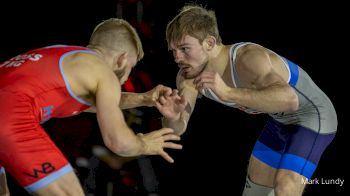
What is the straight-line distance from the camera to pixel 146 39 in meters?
3.85

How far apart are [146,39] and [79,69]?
2023mm

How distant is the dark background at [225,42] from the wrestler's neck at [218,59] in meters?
1.24

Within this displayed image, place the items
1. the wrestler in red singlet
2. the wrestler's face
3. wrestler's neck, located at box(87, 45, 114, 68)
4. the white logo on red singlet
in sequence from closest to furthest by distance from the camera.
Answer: the wrestler in red singlet, the white logo on red singlet, wrestler's neck, located at box(87, 45, 114, 68), the wrestler's face

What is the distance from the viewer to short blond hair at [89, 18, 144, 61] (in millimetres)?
2082

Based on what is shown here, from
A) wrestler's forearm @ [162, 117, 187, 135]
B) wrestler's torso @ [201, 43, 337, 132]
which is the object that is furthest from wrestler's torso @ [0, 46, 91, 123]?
wrestler's torso @ [201, 43, 337, 132]

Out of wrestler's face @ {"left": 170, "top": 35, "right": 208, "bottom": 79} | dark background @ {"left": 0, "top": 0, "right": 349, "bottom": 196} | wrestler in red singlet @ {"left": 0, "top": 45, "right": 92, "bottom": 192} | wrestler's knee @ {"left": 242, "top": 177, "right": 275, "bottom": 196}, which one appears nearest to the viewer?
wrestler in red singlet @ {"left": 0, "top": 45, "right": 92, "bottom": 192}

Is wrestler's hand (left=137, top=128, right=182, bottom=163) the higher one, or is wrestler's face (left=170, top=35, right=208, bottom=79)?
wrestler's face (left=170, top=35, right=208, bottom=79)

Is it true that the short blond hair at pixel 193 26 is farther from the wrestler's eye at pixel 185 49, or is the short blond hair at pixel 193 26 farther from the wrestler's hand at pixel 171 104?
the wrestler's hand at pixel 171 104

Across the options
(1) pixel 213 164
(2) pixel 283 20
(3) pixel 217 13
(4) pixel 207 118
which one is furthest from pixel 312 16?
(1) pixel 213 164

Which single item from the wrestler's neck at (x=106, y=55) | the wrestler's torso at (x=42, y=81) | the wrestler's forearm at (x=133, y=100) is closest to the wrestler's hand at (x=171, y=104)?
Result: the wrestler's forearm at (x=133, y=100)

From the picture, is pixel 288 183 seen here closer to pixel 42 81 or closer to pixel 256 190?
pixel 256 190

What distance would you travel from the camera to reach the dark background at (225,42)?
12.1ft

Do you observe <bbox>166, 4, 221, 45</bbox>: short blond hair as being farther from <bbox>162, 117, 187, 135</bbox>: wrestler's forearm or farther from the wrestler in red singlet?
the wrestler in red singlet

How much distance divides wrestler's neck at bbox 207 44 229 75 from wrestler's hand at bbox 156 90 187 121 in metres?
0.30
